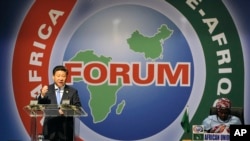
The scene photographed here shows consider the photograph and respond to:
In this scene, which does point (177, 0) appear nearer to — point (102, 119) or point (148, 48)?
point (148, 48)

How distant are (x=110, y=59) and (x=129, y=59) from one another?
247 mm

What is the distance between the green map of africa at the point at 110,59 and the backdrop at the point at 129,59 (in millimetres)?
13

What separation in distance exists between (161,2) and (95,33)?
3.09 ft

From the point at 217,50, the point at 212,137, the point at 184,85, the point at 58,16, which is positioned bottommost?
the point at 212,137

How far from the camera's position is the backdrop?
6863 millimetres

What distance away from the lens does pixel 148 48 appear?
22.8 feet

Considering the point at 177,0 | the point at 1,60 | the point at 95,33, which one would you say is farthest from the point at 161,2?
the point at 1,60

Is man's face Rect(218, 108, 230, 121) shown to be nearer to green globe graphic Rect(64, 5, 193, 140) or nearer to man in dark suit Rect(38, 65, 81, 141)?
green globe graphic Rect(64, 5, 193, 140)

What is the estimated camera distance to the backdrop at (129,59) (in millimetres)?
6863

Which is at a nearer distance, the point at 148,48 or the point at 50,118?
the point at 50,118

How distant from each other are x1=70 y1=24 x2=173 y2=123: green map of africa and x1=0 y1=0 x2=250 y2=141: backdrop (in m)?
0.01

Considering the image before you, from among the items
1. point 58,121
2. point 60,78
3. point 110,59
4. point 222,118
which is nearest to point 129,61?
point 110,59

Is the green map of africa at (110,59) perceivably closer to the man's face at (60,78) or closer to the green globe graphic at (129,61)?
the green globe graphic at (129,61)

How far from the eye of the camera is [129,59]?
6961 millimetres
